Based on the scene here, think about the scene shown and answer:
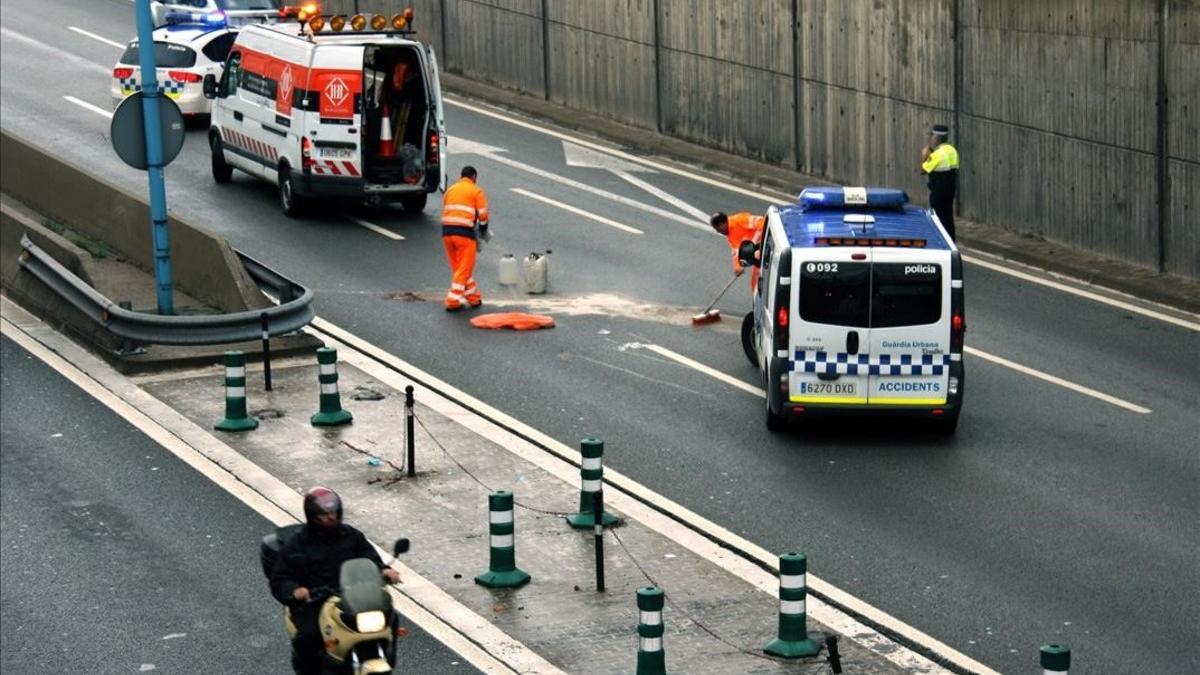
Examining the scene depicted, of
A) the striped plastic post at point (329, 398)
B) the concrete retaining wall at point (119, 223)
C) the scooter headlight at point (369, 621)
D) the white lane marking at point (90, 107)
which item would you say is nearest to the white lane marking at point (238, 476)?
the striped plastic post at point (329, 398)

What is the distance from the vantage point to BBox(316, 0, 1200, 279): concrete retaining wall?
25500 mm

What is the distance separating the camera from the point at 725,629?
47.7 ft

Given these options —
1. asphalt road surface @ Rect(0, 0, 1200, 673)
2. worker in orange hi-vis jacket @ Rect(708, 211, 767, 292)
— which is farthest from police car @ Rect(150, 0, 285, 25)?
worker in orange hi-vis jacket @ Rect(708, 211, 767, 292)

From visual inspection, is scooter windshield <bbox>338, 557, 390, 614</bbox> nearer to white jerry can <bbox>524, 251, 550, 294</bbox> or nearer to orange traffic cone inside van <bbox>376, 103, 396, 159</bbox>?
white jerry can <bbox>524, 251, 550, 294</bbox>

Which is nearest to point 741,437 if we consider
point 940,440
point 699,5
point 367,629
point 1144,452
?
point 940,440

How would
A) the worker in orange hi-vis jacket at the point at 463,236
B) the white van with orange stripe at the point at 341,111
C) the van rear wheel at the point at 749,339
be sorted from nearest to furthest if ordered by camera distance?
the van rear wheel at the point at 749,339 → the worker in orange hi-vis jacket at the point at 463,236 → the white van with orange stripe at the point at 341,111

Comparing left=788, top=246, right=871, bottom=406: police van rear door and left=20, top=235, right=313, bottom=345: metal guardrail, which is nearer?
left=788, top=246, right=871, bottom=406: police van rear door

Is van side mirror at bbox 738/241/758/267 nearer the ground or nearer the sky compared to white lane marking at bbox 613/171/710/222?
nearer the sky

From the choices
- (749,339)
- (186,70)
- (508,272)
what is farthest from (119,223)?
(186,70)

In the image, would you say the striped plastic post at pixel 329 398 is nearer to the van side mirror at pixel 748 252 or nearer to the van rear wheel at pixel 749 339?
the van rear wheel at pixel 749 339

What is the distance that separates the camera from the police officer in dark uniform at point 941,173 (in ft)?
89.1

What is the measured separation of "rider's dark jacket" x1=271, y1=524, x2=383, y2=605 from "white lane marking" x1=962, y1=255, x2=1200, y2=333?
14559 millimetres

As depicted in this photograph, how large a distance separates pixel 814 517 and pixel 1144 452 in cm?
363

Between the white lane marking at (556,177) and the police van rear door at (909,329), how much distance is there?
958 centimetres
